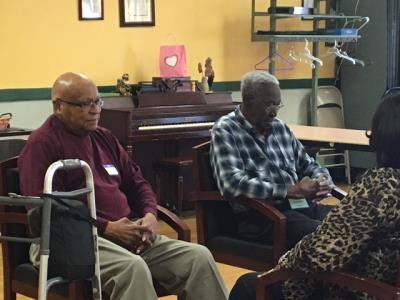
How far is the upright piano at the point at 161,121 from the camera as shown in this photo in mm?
5383

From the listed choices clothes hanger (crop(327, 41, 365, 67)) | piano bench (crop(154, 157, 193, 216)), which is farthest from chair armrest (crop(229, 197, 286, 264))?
clothes hanger (crop(327, 41, 365, 67))

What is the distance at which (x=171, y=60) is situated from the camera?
6.09 m

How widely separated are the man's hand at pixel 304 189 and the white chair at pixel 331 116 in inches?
161

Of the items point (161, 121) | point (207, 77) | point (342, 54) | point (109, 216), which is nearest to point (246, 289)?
point (109, 216)

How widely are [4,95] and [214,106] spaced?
1.67 m

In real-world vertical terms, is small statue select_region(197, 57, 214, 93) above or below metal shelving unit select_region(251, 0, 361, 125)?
below

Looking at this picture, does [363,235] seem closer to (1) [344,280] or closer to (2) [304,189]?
(1) [344,280]

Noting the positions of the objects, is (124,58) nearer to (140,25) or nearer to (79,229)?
(140,25)

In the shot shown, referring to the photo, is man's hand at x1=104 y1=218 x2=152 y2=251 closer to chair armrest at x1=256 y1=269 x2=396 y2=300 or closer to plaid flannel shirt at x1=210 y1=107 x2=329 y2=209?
plaid flannel shirt at x1=210 y1=107 x2=329 y2=209

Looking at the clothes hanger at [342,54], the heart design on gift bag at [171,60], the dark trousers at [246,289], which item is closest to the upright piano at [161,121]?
the heart design on gift bag at [171,60]

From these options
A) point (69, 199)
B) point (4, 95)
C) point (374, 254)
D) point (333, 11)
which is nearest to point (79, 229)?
point (69, 199)

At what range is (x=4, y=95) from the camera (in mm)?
5375

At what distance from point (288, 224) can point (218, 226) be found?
38cm

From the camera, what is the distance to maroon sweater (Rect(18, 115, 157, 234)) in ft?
8.96
